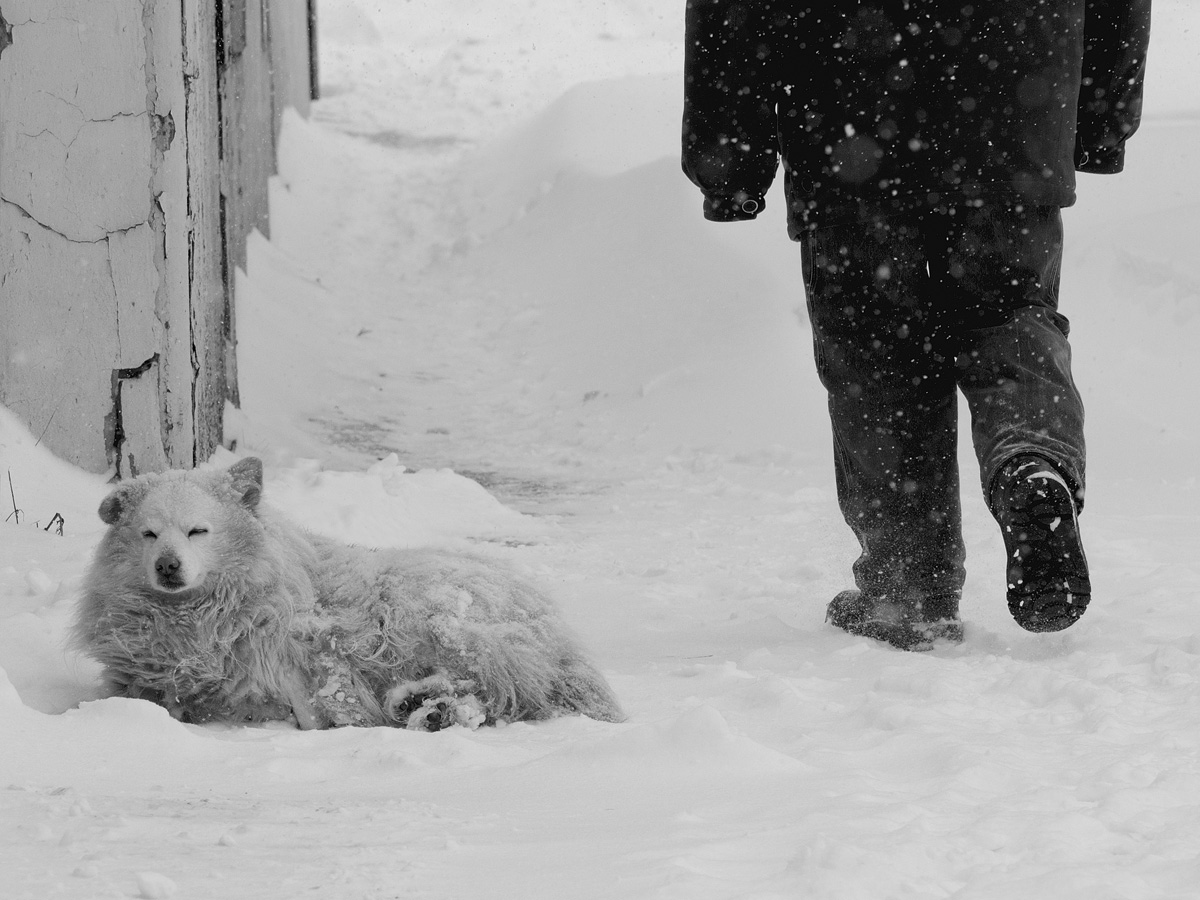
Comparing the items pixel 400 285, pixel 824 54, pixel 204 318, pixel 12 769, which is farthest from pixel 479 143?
pixel 12 769

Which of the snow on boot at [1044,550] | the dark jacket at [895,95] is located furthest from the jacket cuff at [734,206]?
the snow on boot at [1044,550]

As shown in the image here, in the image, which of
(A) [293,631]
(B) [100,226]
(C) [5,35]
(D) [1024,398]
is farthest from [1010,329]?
(C) [5,35]

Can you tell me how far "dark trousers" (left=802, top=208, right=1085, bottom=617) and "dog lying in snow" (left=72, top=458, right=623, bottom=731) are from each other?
892mm

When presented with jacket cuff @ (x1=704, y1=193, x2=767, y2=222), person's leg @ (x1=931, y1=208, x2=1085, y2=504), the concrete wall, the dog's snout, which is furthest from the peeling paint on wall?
person's leg @ (x1=931, y1=208, x2=1085, y2=504)

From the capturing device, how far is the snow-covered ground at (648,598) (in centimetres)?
169

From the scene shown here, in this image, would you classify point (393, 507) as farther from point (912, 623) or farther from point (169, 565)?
point (912, 623)

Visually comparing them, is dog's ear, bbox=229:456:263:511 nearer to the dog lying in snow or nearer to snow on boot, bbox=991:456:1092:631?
the dog lying in snow

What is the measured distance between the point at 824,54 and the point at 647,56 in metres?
16.6

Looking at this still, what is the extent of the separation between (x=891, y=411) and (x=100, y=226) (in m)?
2.70

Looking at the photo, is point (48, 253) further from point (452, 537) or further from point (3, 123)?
point (452, 537)

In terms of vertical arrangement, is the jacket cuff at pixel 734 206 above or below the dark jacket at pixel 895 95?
below

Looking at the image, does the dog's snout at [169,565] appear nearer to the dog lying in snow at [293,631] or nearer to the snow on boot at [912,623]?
the dog lying in snow at [293,631]

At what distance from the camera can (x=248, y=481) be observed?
299 centimetres

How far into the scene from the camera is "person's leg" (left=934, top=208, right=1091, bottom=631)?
2.67 metres
